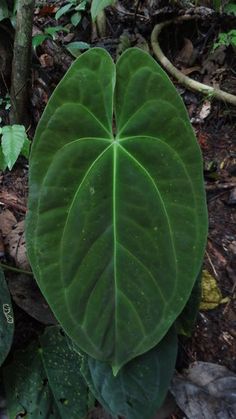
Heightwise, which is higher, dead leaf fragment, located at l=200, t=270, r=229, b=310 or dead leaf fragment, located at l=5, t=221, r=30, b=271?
dead leaf fragment, located at l=5, t=221, r=30, b=271

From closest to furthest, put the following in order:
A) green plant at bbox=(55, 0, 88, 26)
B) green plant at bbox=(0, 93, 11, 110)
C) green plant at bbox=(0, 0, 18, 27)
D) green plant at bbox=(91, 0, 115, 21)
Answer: green plant at bbox=(91, 0, 115, 21) → green plant at bbox=(0, 0, 18, 27) → green plant at bbox=(0, 93, 11, 110) → green plant at bbox=(55, 0, 88, 26)

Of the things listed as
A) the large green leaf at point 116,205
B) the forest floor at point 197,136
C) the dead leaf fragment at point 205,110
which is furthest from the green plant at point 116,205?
the dead leaf fragment at point 205,110

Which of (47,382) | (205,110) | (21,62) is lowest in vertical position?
(47,382)

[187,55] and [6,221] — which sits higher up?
[187,55]

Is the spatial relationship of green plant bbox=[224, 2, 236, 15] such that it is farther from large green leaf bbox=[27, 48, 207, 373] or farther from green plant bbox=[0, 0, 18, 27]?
large green leaf bbox=[27, 48, 207, 373]

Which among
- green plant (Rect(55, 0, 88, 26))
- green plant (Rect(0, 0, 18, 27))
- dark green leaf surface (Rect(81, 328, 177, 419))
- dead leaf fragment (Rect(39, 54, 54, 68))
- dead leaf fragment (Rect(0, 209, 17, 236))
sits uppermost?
green plant (Rect(0, 0, 18, 27))

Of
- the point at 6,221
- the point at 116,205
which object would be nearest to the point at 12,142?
the point at 6,221

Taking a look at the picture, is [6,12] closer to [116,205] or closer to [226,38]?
[226,38]

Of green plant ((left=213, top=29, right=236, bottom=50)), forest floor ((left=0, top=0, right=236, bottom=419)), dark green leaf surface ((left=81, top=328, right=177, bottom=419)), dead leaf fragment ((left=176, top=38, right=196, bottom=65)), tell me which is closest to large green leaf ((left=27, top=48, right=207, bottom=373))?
dark green leaf surface ((left=81, top=328, right=177, bottom=419))
